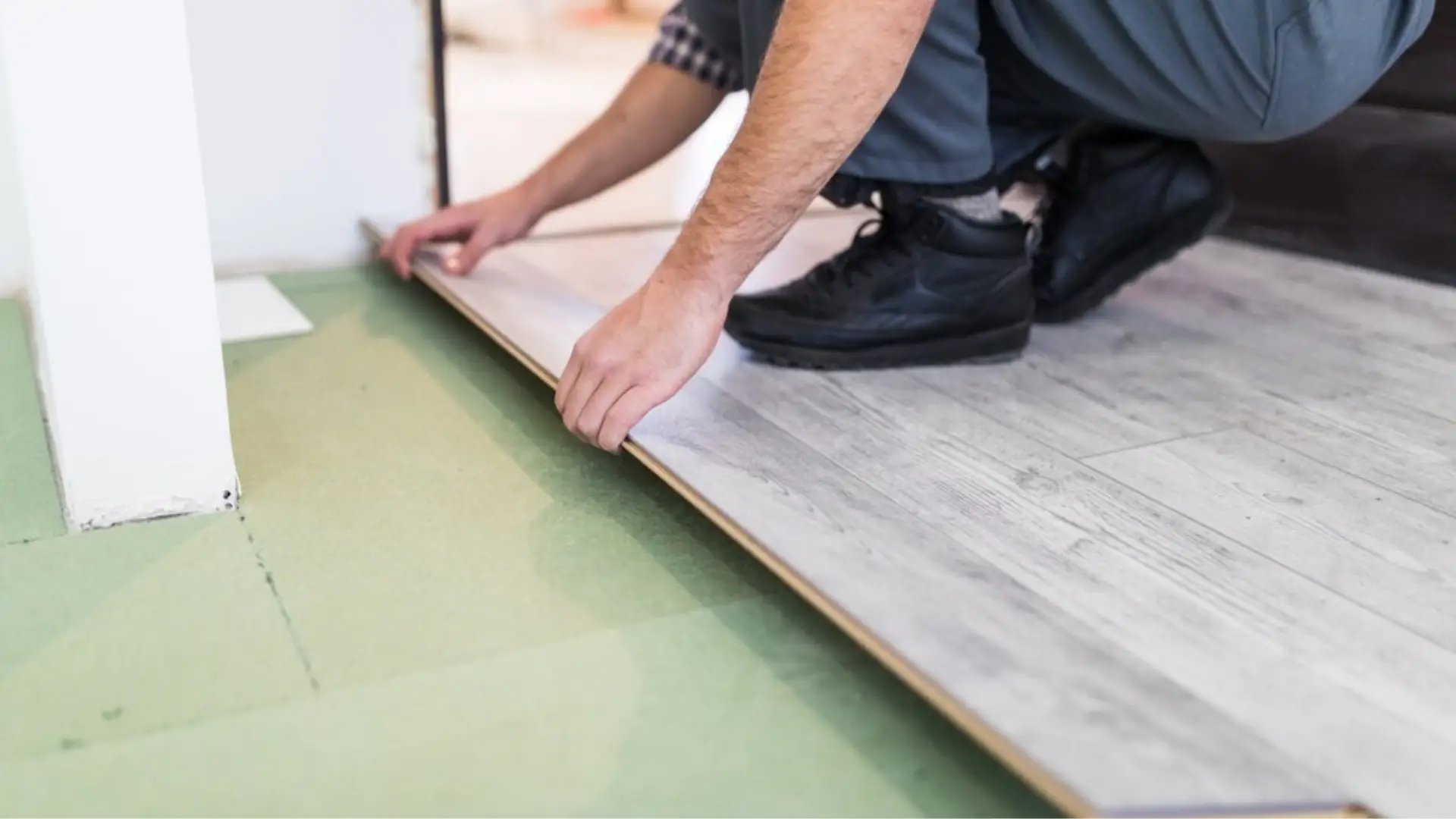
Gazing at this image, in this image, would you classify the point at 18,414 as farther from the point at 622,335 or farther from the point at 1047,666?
the point at 1047,666

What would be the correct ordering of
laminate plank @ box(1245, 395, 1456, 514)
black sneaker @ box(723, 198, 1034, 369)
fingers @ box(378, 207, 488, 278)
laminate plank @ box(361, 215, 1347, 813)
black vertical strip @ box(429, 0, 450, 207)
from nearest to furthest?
1. laminate plank @ box(361, 215, 1347, 813)
2. laminate plank @ box(1245, 395, 1456, 514)
3. black sneaker @ box(723, 198, 1034, 369)
4. fingers @ box(378, 207, 488, 278)
5. black vertical strip @ box(429, 0, 450, 207)

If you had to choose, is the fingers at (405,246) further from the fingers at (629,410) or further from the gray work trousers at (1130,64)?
the fingers at (629,410)

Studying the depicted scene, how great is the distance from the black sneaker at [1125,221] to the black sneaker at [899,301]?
0.18 metres

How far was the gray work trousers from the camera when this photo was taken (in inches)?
40.4

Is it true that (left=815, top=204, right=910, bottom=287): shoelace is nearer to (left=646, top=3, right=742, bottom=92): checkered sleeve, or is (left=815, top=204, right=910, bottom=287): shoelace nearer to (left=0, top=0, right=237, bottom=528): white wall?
(left=646, top=3, right=742, bottom=92): checkered sleeve

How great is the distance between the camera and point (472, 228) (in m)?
1.44

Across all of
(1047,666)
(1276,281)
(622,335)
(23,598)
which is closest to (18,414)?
(23,598)

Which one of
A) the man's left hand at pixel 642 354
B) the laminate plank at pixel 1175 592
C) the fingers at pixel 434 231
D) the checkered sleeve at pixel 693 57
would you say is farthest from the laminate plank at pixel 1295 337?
the fingers at pixel 434 231

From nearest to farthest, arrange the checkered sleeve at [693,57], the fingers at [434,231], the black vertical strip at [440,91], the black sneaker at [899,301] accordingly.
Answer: the black sneaker at [899,301]
the checkered sleeve at [693,57]
the fingers at [434,231]
the black vertical strip at [440,91]

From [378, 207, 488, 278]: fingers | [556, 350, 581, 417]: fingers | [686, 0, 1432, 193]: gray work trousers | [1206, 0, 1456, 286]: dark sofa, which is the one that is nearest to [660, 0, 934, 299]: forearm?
[556, 350, 581, 417]: fingers

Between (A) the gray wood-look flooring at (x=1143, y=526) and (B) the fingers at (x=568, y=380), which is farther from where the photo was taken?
(B) the fingers at (x=568, y=380)

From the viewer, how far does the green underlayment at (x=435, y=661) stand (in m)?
0.64

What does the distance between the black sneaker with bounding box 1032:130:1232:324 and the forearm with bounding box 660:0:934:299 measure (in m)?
0.52

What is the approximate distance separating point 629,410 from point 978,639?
34cm
